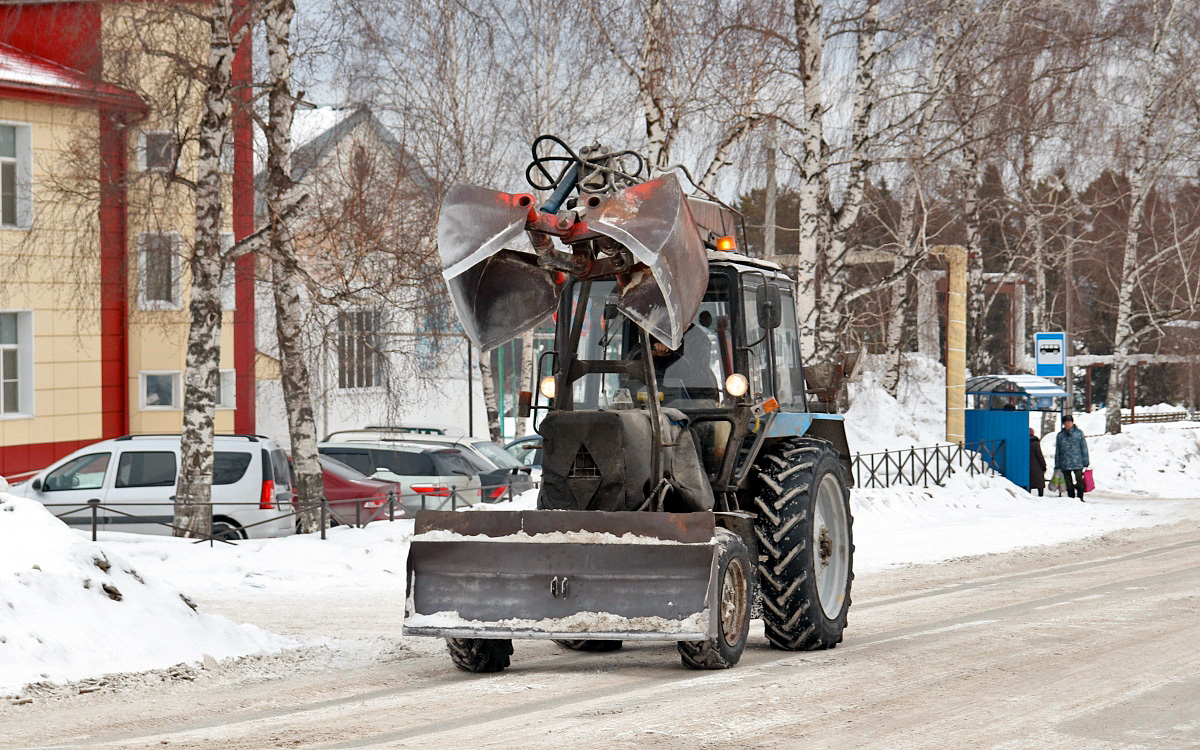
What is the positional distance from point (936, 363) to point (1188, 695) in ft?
103

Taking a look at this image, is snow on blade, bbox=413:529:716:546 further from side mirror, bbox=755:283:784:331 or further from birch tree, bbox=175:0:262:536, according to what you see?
birch tree, bbox=175:0:262:536

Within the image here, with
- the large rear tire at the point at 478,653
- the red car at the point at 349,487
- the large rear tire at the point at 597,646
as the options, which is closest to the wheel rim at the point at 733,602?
the large rear tire at the point at 478,653

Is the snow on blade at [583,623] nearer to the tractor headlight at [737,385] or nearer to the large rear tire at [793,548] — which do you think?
the large rear tire at [793,548]

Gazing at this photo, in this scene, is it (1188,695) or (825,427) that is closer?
(1188,695)

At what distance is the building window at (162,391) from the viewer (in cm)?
2827

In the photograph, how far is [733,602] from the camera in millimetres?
8312

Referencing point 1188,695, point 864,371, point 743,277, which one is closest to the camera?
point 1188,695

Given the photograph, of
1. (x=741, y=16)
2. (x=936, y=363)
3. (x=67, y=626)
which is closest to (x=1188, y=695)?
(x=67, y=626)

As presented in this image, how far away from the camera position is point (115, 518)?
18.2 metres

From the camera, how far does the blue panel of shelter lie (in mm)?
27125

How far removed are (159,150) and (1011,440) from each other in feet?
55.2

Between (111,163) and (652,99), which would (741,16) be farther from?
(111,163)

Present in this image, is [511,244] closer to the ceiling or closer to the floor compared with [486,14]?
closer to the floor

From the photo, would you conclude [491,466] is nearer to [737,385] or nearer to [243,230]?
[243,230]
